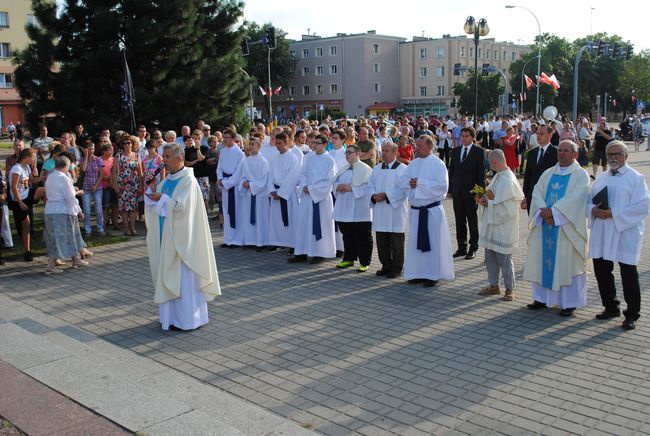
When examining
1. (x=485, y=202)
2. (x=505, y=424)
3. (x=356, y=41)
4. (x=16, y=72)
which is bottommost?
(x=505, y=424)

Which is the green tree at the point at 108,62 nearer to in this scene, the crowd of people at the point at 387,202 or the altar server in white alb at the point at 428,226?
the crowd of people at the point at 387,202

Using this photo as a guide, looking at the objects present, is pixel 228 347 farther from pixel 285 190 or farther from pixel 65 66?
pixel 65 66

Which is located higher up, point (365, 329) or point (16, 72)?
point (16, 72)

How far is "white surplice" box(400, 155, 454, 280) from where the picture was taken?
351 inches

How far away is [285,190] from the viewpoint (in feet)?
37.4

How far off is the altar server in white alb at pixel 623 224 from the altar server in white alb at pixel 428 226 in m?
2.19

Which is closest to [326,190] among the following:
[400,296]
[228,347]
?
[400,296]

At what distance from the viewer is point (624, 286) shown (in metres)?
7.04

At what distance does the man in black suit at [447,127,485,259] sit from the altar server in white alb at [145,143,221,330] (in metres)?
5.03

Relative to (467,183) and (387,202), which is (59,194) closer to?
(387,202)

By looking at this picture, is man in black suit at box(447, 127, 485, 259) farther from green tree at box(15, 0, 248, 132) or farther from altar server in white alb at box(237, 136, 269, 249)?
green tree at box(15, 0, 248, 132)

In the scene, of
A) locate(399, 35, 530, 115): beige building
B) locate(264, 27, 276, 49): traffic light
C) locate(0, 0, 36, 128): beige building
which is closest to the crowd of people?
locate(264, 27, 276, 49): traffic light

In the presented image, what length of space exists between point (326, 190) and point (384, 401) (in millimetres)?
5677

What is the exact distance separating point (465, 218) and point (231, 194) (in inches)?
167
